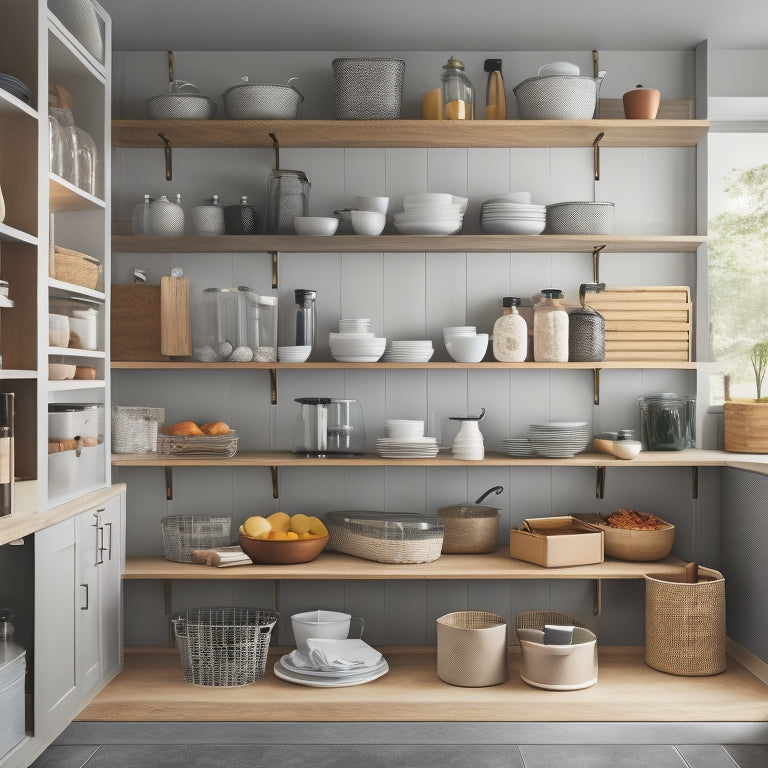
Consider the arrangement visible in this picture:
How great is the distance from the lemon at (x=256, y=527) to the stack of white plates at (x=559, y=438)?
1078 mm

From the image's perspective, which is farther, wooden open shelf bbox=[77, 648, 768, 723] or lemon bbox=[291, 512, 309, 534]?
lemon bbox=[291, 512, 309, 534]

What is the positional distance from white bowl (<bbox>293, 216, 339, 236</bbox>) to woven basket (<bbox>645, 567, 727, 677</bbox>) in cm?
176

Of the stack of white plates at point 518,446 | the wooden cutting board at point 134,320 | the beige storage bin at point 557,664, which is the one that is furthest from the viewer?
the wooden cutting board at point 134,320

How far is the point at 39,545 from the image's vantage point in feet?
8.02

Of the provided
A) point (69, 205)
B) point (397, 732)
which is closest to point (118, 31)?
point (69, 205)

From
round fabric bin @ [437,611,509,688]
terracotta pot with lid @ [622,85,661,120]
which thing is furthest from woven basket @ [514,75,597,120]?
round fabric bin @ [437,611,509,688]

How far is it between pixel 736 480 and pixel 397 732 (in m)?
1.60

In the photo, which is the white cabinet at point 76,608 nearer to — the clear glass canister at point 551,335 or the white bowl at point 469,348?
the white bowl at point 469,348

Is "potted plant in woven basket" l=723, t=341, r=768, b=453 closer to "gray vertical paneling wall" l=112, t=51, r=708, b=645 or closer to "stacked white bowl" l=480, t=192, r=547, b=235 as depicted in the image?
"gray vertical paneling wall" l=112, t=51, r=708, b=645

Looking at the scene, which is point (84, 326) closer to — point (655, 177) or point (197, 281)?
point (197, 281)

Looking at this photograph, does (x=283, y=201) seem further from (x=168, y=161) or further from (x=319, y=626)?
(x=319, y=626)

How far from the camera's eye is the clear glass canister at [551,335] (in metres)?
3.32

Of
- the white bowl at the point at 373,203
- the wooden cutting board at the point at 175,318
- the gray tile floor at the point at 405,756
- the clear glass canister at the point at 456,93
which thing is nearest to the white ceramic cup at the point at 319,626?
the gray tile floor at the point at 405,756

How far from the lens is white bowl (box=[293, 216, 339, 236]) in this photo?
3288 millimetres
